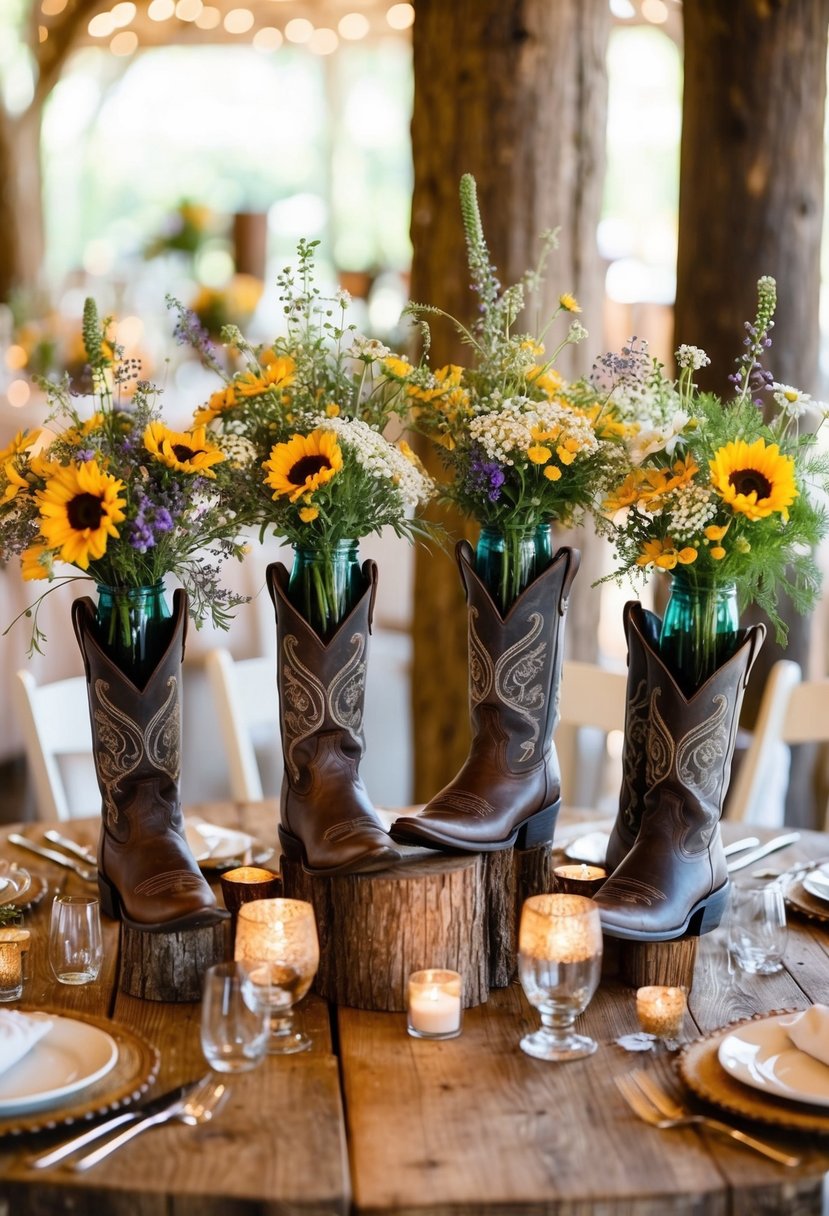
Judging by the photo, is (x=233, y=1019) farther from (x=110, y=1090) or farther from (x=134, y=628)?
(x=134, y=628)

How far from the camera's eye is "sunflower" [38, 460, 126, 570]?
1.23 m

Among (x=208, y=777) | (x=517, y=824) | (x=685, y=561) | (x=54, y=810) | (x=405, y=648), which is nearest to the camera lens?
(x=685, y=561)

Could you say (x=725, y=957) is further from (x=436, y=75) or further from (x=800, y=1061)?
(x=436, y=75)

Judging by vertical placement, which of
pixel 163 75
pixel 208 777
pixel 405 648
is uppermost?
pixel 163 75

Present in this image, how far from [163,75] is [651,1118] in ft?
32.6

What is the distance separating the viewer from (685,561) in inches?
51.3

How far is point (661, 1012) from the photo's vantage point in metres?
1.27

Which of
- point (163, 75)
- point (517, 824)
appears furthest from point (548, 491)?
point (163, 75)

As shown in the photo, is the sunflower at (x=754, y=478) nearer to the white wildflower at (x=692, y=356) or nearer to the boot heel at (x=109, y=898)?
the white wildflower at (x=692, y=356)

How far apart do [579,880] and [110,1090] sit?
22.2 inches

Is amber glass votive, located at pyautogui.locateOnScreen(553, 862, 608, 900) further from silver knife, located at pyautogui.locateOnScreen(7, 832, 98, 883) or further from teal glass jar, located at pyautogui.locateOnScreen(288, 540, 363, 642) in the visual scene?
silver knife, located at pyautogui.locateOnScreen(7, 832, 98, 883)

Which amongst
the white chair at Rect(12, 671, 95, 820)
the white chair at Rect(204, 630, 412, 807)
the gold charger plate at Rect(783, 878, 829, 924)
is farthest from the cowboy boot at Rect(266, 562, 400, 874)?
the white chair at Rect(204, 630, 412, 807)

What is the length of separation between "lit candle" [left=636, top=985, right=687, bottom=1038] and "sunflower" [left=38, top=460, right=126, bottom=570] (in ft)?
2.09

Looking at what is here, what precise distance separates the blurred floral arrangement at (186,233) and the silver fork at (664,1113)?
21.6 feet
